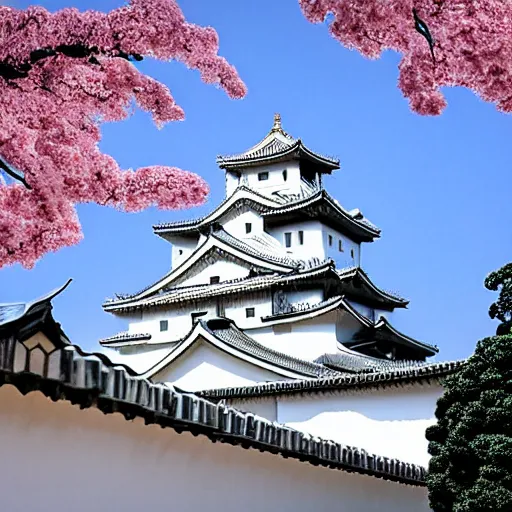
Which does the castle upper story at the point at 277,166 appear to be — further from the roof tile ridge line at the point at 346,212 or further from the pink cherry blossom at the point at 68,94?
the pink cherry blossom at the point at 68,94

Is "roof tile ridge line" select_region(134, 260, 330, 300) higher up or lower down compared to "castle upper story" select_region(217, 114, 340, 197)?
lower down

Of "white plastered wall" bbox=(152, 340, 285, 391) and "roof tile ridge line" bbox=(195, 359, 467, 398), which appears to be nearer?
"roof tile ridge line" bbox=(195, 359, 467, 398)

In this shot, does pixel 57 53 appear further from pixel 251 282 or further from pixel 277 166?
pixel 277 166

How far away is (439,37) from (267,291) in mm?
14466

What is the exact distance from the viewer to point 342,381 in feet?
45.0

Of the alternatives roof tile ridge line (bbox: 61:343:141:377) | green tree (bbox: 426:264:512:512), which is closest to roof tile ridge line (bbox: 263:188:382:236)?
green tree (bbox: 426:264:512:512)

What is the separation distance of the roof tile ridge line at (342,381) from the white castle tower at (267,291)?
7.54 feet

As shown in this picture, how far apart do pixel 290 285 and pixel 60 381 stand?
1870 cm

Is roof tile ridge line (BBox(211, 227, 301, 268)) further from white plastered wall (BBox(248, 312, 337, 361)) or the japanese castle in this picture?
white plastered wall (BBox(248, 312, 337, 361))

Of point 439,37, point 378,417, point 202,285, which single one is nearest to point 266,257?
point 202,285

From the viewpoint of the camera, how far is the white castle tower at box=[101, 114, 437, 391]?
19.0 metres

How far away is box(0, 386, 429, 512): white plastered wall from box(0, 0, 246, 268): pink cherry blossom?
516 centimetres

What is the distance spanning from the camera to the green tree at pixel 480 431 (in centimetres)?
604

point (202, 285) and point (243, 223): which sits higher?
point (243, 223)
